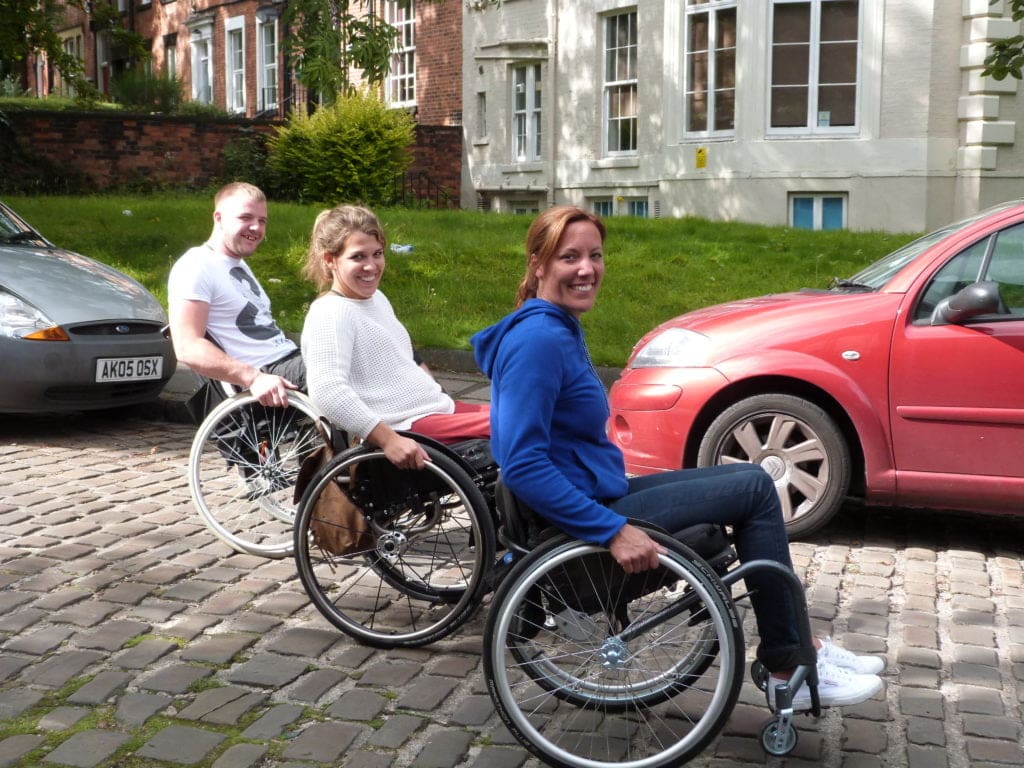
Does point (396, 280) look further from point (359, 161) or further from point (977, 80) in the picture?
point (977, 80)

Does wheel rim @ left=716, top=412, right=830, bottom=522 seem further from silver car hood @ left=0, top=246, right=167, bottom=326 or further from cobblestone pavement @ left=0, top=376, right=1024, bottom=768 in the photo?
silver car hood @ left=0, top=246, right=167, bottom=326

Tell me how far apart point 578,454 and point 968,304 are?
114 inches

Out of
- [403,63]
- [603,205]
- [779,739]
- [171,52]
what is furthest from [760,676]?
[171,52]

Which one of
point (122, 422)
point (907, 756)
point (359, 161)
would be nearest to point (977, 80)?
point (359, 161)

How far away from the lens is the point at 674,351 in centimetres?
662

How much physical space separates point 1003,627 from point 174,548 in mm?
3574

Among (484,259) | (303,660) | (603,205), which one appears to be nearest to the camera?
(303,660)

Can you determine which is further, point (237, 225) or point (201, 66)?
point (201, 66)

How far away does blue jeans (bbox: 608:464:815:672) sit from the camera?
3.73m

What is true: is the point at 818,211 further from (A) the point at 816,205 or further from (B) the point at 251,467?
(B) the point at 251,467

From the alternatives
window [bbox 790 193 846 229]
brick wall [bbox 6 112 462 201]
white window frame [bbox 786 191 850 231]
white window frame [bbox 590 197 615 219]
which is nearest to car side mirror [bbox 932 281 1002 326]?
white window frame [bbox 786 191 850 231]

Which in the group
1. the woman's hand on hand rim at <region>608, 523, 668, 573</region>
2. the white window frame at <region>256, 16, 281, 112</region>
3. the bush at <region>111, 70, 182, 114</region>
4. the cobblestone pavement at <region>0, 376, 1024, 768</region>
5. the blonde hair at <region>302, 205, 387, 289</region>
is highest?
the white window frame at <region>256, 16, 281, 112</region>

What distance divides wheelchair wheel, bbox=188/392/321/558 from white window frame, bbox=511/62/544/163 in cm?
2066

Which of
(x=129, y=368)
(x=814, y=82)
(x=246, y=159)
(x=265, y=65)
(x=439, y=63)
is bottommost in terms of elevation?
(x=129, y=368)
